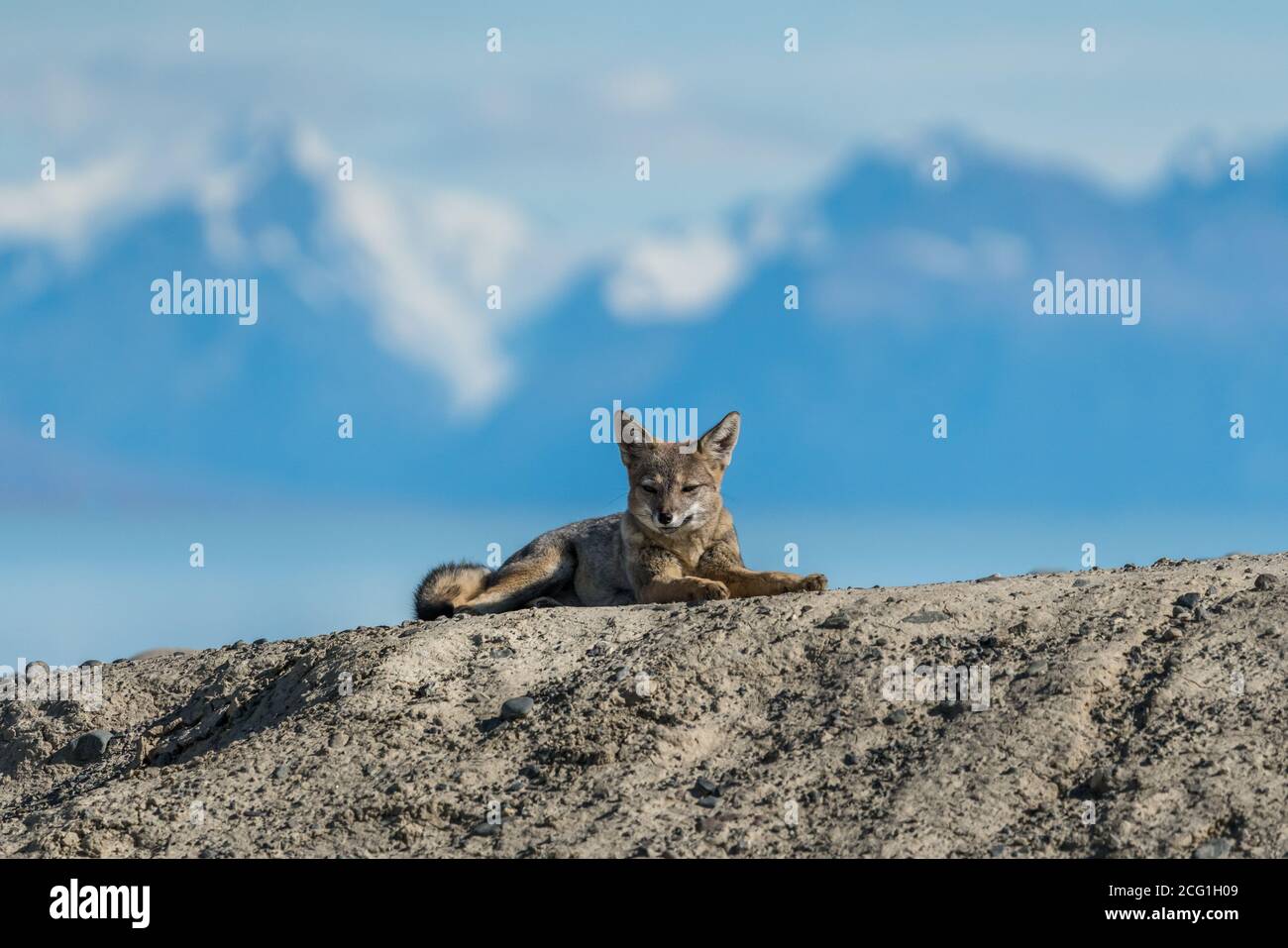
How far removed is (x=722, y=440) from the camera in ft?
44.3

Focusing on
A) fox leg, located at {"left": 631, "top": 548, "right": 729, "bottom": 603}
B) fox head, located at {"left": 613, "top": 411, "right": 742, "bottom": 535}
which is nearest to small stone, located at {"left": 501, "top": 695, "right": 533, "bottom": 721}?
fox leg, located at {"left": 631, "top": 548, "right": 729, "bottom": 603}

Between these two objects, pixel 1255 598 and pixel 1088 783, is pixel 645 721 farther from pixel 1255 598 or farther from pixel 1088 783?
pixel 1255 598

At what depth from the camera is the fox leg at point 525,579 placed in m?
13.7

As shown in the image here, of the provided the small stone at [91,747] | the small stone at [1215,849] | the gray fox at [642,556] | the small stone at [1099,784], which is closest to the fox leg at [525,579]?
the gray fox at [642,556]

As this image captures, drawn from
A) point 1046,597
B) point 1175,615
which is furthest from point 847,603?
point 1175,615

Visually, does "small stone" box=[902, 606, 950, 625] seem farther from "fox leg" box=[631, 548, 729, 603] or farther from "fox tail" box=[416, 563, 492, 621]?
"fox tail" box=[416, 563, 492, 621]

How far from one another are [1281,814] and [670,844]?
3459 mm

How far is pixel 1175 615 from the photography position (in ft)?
33.5

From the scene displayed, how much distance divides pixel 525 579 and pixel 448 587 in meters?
0.76

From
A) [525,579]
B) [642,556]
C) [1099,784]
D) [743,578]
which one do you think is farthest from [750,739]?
[525,579]

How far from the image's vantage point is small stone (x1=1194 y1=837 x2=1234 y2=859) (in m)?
7.85

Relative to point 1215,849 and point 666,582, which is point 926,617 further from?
point 1215,849

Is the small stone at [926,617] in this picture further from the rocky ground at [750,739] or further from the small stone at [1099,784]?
the small stone at [1099,784]

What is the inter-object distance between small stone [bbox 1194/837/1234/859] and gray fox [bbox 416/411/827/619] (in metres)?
4.43
